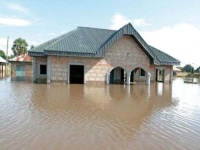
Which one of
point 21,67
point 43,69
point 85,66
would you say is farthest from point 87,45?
point 21,67

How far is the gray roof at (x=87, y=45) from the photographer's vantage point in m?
21.8

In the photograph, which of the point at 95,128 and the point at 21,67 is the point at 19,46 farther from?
the point at 95,128

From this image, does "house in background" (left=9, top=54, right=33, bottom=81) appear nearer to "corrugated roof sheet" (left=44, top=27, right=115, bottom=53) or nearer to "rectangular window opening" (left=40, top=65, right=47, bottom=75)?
"rectangular window opening" (left=40, top=65, right=47, bottom=75)

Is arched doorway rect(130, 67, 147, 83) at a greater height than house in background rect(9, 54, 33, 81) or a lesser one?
lesser

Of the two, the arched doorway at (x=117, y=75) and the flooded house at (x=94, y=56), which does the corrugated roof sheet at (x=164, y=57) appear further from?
the arched doorway at (x=117, y=75)

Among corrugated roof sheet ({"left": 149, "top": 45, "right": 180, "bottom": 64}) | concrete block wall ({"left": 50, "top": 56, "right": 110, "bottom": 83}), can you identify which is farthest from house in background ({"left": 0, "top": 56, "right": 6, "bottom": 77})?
corrugated roof sheet ({"left": 149, "top": 45, "right": 180, "bottom": 64})

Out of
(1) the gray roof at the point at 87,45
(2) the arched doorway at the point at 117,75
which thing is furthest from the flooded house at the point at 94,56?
(2) the arched doorway at the point at 117,75

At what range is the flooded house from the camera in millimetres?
21969

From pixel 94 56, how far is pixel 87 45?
6.94 ft

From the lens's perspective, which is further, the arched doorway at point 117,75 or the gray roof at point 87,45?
the arched doorway at point 117,75

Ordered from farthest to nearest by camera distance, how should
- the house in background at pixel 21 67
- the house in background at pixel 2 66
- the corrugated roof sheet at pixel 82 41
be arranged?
the house in background at pixel 2 66, the house in background at pixel 21 67, the corrugated roof sheet at pixel 82 41

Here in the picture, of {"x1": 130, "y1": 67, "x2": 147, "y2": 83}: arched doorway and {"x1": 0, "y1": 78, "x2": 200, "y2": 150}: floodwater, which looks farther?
{"x1": 130, "y1": 67, "x2": 147, "y2": 83}: arched doorway

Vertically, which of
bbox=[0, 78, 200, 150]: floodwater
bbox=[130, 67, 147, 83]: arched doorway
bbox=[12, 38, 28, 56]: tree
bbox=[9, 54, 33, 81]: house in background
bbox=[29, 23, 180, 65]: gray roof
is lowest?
bbox=[0, 78, 200, 150]: floodwater

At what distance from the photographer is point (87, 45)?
23891 millimetres
